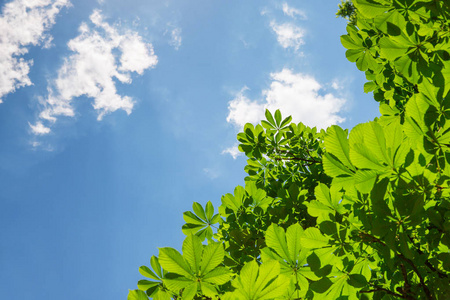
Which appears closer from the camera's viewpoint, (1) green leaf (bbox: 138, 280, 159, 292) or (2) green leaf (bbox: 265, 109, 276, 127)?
(1) green leaf (bbox: 138, 280, 159, 292)

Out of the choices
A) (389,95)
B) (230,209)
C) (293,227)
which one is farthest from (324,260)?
(389,95)

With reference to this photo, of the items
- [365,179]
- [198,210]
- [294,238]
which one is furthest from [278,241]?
[198,210]

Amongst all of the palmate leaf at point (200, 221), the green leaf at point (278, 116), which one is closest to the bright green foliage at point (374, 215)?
the palmate leaf at point (200, 221)

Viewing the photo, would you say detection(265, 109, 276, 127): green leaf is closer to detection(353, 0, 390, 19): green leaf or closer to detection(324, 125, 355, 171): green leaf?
detection(353, 0, 390, 19): green leaf

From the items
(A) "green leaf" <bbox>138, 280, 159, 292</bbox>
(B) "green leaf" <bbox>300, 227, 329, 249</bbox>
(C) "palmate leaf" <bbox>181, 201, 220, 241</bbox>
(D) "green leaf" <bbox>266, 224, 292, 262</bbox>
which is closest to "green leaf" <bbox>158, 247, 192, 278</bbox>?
(D) "green leaf" <bbox>266, 224, 292, 262</bbox>

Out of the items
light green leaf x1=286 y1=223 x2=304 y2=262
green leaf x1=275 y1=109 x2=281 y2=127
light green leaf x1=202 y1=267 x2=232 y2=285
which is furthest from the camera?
green leaf x1=275 y1=109 x2=281 y2=127

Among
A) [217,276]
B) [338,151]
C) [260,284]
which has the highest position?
[338,151]

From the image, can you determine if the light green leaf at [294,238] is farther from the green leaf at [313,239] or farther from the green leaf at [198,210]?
the green leaf at [198,210]

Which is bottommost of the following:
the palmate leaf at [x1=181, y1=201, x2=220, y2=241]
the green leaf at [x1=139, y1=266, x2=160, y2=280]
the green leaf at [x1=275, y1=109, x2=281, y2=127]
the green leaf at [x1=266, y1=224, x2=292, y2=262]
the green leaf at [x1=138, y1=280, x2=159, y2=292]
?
the green leaf at [x1=266, y1=224, x2=292, y2=262]

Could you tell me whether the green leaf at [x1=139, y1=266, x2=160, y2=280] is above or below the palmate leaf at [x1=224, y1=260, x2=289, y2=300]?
above

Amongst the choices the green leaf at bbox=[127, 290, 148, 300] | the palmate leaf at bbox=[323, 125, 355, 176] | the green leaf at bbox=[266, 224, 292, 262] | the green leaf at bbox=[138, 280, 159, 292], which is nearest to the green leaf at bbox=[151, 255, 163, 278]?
the green leaf at bbox=[138, 280, 159, 292]

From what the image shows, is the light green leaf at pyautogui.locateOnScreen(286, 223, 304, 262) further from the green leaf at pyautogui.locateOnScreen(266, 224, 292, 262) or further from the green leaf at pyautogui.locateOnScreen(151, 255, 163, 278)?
the green leaf at pyautogui.locateOnScreen(151, 255, 163, 278)

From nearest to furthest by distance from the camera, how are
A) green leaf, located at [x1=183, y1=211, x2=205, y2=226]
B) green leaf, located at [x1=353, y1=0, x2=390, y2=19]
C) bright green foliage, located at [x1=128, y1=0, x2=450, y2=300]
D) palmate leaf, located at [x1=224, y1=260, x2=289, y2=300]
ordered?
1. palmate leaf, located at [x1=224, y1=260, x2=289, y2=300]
2. bright green foliage, located at [x1=128, y1=0, x2=450, y2=300]
3. green leaf, located at [x1=353, y1=0, x2=390, y2=19]
4. green leaf, located at [x1=183, y1=211, x2=205, y2=226]

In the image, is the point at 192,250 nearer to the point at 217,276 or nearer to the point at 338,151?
the point at 217,276
